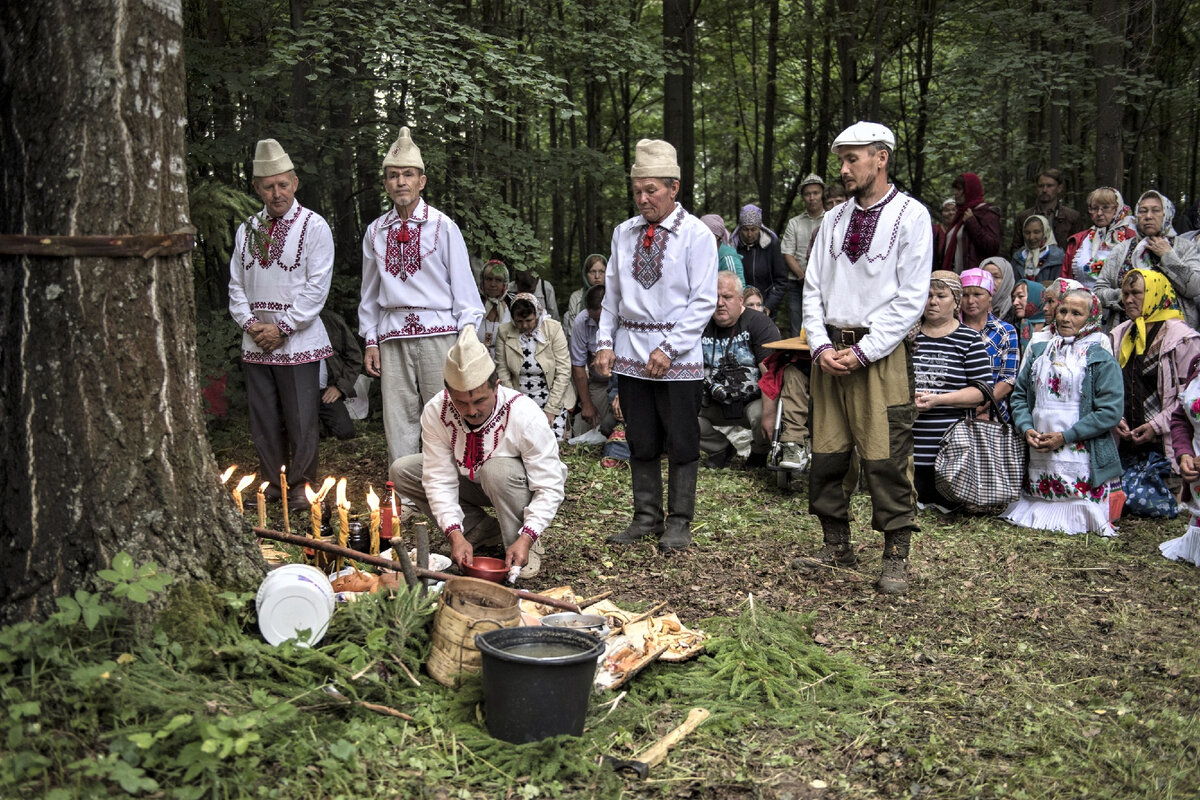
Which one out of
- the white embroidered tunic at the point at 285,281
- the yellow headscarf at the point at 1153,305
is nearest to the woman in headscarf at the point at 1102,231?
the yellow headscarf at the point at 1153,305

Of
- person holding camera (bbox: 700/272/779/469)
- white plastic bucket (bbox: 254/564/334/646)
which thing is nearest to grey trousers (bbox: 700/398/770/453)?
person holding camera (bbox: 700/272/779/469)

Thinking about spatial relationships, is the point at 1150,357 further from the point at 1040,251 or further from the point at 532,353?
the point at 532,353

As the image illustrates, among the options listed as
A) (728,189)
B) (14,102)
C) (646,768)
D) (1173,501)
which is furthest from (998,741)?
(728,189)

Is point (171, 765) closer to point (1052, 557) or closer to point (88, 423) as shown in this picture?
point (88, 423)

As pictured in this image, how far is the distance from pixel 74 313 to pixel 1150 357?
6813mm

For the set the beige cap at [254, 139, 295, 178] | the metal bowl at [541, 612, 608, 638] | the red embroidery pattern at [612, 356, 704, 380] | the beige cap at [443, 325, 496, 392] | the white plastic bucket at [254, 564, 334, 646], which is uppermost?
the beige cap at [254, 139, 295, 178]

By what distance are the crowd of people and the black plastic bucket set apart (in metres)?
1.14

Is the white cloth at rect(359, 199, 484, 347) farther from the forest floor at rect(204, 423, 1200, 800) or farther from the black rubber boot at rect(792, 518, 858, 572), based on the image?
the black rubber boot at rect(792, 518, 858, 572)

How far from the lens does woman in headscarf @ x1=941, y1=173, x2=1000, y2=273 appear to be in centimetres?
955

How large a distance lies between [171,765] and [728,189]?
19.9 meters

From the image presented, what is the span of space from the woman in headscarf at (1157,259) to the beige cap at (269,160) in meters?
6.17

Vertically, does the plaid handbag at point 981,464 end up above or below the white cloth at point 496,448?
below

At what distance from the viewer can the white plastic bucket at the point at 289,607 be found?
3480 millimetres

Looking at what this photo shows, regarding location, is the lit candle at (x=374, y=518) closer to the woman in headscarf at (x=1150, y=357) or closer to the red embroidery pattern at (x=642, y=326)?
the red embroidery pattern at (x=642, y=326)
